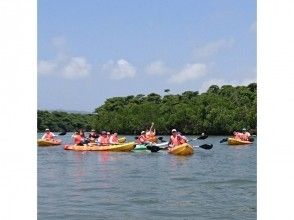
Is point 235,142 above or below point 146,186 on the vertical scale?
above

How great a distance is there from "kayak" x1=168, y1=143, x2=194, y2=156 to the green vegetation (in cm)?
632

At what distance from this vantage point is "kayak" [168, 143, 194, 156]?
1002 centimetres

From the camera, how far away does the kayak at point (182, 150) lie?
32.9ft

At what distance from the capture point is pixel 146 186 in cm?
678

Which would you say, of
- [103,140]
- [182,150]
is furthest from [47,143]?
[182,150]

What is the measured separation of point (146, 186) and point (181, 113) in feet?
50.2

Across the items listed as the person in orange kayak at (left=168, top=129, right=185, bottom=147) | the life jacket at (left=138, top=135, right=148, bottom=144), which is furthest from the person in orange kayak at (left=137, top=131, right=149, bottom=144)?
the person in orange kayak at (left=168, top=129, right=185, bottom=147)

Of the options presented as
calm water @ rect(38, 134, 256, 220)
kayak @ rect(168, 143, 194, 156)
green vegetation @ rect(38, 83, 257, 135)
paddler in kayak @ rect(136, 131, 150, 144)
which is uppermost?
green vegetation @ rect(38, 83, 257, 135)

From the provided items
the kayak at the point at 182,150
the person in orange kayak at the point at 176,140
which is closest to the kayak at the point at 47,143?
the person in orange kayak at the point at 176,140

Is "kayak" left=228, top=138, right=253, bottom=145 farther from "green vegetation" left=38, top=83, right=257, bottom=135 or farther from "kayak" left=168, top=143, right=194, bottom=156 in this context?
"kayak" left=168, top=143, right=194, bottom=156

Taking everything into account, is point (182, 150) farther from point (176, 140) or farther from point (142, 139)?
point (142, 139)

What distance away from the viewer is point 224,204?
5.36 metres
